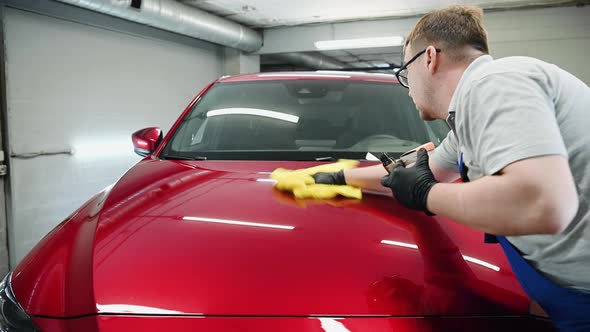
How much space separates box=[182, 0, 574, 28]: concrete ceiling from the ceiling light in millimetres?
349

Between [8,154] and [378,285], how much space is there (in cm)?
384

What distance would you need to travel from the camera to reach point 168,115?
625cm

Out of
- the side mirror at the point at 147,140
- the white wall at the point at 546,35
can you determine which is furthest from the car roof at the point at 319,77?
the white wall at the point at 546,35

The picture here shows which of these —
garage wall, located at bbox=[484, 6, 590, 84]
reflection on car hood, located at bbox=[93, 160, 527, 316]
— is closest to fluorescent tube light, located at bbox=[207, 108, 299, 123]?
reflection on car hood, located at bbox=[93, 160, 527, 316]

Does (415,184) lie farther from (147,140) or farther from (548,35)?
Answer: (548,35)

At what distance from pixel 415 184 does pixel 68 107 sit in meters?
4.31

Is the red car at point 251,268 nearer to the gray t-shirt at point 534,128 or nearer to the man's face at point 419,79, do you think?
the gray t-shirt at point 534,128

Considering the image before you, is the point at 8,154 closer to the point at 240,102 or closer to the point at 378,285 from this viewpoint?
the point at 240,102

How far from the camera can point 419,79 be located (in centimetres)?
114

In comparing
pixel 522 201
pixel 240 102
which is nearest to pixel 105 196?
pixel 240 102

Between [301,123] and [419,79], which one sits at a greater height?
[419,79]

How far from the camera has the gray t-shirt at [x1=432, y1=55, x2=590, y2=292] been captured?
2.44ft

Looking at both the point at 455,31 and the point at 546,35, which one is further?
the point at 546,35

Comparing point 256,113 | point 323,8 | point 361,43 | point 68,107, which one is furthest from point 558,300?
point 361,43
